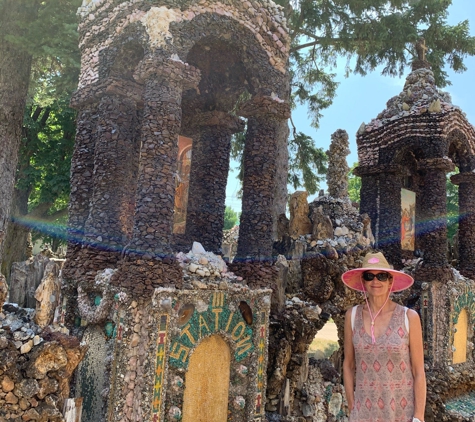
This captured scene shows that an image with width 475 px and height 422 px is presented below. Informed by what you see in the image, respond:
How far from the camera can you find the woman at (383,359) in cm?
327

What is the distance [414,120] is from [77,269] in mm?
9748

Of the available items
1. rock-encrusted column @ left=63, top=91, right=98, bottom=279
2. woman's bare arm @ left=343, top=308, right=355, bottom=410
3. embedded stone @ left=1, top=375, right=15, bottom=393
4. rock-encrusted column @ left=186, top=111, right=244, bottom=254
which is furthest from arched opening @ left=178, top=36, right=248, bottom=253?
woman's bare arm @ left=343, top=308, right=355, bottom=410

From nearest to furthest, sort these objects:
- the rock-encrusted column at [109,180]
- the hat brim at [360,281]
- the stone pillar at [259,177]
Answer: the hat brim at [360,281]
the rock-encrusted column at [109,180]
the stone pillar at [259,177]

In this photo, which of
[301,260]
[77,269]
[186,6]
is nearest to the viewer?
[186,6]

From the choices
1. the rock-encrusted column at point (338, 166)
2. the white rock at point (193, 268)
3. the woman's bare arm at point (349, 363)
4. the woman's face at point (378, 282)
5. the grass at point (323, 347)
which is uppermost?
the rock-encrusted column at point (338, 166)

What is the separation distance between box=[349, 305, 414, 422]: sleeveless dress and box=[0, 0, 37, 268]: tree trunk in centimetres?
1060

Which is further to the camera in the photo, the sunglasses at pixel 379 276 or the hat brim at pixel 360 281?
the hat brim at pixel 360 281

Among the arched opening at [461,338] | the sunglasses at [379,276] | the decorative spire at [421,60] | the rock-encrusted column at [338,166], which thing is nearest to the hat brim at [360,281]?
the sunglasses at [379,276]

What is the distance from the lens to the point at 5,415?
4.09m

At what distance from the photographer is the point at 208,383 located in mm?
6652

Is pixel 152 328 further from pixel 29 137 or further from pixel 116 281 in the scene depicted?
pixel 29 137

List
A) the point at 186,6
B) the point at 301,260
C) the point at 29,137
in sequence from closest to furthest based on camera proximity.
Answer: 1. the point at 186,6
2. the point at 301,260
3. the point at 29,137

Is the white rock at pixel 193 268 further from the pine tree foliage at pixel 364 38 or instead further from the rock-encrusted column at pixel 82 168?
the pine tree foliage at pixel 364 38

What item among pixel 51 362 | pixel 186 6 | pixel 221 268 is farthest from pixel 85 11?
pixel 51 362
